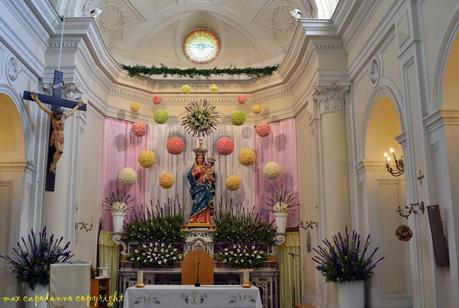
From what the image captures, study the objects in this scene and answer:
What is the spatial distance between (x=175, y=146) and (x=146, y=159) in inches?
28.4

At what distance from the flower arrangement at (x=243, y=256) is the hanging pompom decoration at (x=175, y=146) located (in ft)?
8.30

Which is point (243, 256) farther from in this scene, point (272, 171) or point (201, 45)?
point (201, 45)

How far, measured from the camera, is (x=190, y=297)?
25.7 feet

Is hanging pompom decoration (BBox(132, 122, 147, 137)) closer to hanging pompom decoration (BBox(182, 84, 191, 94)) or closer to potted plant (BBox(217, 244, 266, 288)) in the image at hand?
hanging pompom decoration (BBox(182, 84, 191, 94))

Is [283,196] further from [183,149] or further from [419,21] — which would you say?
[419,21]

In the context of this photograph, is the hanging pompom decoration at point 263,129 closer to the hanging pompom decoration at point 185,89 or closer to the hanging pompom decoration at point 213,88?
the hanging pompom decoration at point 213,88

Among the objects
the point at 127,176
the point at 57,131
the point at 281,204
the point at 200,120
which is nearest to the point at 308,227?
the point at 281,204

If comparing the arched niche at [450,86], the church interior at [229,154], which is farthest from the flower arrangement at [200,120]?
the arched niche at [450,86]

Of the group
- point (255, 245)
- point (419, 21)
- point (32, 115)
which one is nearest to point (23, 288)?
point (32, 115)

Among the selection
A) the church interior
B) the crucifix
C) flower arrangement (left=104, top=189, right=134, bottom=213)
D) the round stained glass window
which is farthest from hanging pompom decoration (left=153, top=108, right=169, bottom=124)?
the crucifix

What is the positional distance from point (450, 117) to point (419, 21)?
56.7 inches

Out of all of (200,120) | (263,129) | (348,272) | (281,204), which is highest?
(200,120)

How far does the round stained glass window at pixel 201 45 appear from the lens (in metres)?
14.3

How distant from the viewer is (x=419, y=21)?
272 inches
